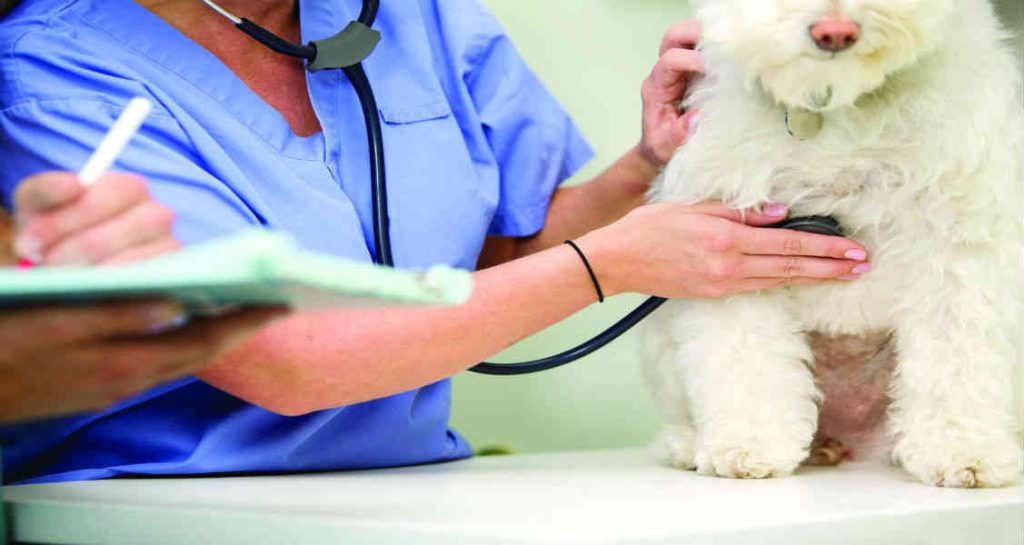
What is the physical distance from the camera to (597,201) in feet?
4.57

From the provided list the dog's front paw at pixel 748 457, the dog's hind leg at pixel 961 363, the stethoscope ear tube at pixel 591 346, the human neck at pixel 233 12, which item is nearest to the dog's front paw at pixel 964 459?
the dog's hind leg at pixel 961 363

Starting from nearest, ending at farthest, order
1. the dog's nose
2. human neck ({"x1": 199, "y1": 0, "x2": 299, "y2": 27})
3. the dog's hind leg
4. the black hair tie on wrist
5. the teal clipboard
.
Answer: the teal clipboard, the dog's nose, the dog's hind leg, the black hair tie on wrist, human neck ({"x1": 199, "y1": 0, "x2": 299, "y2": 27})

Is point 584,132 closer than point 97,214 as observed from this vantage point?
No

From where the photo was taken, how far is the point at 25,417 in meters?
0.52

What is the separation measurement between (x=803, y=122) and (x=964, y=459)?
0.33m

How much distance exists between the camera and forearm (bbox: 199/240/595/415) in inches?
38.1

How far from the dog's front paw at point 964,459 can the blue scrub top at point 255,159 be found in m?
0.52

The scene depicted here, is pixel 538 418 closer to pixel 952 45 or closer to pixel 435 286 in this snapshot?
pixel 952 45

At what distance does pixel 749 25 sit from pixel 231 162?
1.65 ft

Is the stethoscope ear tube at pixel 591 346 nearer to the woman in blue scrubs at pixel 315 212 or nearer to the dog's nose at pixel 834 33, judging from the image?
the woman in blue scrubs at pixel 315 212

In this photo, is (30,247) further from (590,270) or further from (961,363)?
(961,363)

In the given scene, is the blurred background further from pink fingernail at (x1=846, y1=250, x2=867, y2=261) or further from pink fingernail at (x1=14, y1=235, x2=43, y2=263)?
pink fingernail at (x1=14, y1=235, x2=43, y2=263)

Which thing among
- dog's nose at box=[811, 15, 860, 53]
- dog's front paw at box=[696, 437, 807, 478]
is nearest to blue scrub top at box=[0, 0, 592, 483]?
dog's front paw at box=[696, 437, 807, 478]

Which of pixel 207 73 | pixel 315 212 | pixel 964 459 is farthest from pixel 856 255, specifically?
pixel 207 73
